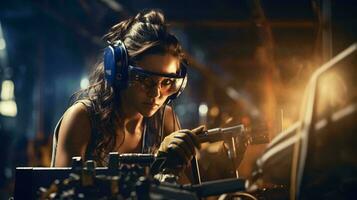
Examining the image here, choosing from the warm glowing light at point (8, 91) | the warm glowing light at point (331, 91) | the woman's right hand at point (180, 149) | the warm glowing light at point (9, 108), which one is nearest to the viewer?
the warm glowing light at point (331, 91)

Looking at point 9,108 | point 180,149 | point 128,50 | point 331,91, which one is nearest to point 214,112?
point 128,50

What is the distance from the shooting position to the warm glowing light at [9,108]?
16694 millimetres

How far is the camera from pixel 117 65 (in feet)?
10.3

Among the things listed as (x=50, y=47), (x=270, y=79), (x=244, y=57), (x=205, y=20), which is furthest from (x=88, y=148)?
(x=50, y=47)

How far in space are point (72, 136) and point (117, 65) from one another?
23.4 inches

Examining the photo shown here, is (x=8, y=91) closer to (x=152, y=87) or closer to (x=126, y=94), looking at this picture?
(x=126, y=94)

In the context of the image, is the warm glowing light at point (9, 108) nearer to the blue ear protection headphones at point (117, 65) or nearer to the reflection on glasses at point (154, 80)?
the blue ear protection headphones at point (117, 65)

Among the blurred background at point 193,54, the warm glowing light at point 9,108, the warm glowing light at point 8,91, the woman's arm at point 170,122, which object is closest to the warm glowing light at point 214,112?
the blurred background at point 193,54

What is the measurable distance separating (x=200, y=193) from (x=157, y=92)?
4.76ft

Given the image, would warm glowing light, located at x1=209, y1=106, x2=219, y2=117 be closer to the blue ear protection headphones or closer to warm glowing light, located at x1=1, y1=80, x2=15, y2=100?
the blue ear protection headphones

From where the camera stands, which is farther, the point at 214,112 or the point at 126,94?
the point at 214,112

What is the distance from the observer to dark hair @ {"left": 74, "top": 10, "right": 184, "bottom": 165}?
332cm

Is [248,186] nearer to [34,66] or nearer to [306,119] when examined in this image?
[306,119]

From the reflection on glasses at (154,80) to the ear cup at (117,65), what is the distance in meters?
0.05
